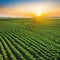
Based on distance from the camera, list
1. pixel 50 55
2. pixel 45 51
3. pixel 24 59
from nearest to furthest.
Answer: pixel 24 59
pixel 50 55
pixel 45 51

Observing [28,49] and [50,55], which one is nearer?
[50,55]

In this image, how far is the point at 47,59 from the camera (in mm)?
17844

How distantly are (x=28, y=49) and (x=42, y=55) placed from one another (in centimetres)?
Answer: 341

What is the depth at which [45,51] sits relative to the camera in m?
21.0

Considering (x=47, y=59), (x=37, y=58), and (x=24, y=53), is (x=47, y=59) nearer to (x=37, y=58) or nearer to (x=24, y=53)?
(x=37, y=58)

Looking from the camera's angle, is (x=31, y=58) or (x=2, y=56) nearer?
(x=31, y=58)

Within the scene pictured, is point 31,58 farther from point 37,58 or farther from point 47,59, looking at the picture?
point 47,59

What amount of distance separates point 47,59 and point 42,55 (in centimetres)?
149

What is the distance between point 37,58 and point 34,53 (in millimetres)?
1852

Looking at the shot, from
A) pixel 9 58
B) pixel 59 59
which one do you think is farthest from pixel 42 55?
pixel 9 58

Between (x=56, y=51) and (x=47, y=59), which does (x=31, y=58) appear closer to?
(x=47, y=59)

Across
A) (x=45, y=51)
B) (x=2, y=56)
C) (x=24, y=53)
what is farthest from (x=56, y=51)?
(x=2, y=56)

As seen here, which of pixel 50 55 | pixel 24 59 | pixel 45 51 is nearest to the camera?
pixel 24 59

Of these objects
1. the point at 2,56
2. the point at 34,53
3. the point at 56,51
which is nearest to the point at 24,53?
the point at 34,53
